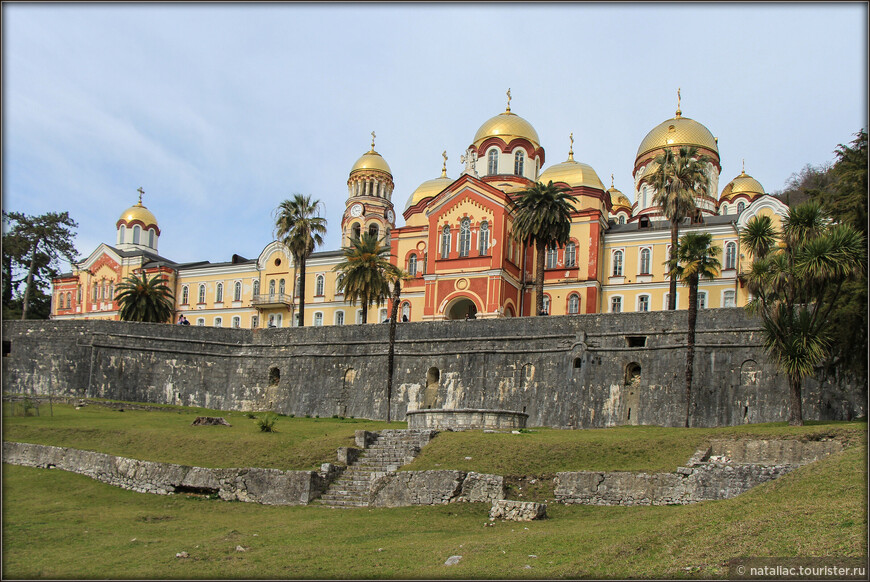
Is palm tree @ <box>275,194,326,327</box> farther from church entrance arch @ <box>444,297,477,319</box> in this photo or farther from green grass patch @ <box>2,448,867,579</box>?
green grass patch @ <box>2,448,867,579</box>

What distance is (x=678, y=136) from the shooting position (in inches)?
2569

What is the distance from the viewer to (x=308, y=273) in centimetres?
7000

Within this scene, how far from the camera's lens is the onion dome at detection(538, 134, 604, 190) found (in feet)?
199

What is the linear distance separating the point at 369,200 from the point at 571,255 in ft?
84.4

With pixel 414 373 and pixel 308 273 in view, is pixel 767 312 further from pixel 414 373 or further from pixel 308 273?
pixel 308 273

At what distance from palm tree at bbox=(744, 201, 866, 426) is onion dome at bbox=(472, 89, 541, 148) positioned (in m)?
33.6

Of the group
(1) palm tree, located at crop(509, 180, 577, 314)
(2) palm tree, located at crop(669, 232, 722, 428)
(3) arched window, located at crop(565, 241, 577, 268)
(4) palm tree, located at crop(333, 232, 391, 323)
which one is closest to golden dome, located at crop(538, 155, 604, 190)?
(3) arched window, located at crop(565, 241, 577, 268)

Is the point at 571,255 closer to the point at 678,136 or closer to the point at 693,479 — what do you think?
the point at 678,136

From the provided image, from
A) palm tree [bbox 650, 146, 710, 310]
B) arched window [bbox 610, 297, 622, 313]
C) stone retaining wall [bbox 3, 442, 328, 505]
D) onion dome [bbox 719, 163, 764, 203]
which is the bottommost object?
stone retaining wall [bbox 3, 442, 328, 505]

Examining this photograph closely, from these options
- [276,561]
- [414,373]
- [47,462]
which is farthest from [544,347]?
[276,561]

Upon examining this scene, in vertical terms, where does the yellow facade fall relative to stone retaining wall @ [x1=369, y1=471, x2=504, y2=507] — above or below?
above

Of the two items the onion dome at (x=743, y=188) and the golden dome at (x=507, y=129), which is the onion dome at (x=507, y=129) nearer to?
the golden dome at (x=507, y=129)

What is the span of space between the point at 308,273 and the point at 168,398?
23953 mm

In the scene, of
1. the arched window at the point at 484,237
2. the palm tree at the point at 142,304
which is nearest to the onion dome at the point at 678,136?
the arched window at the point at 484,237
